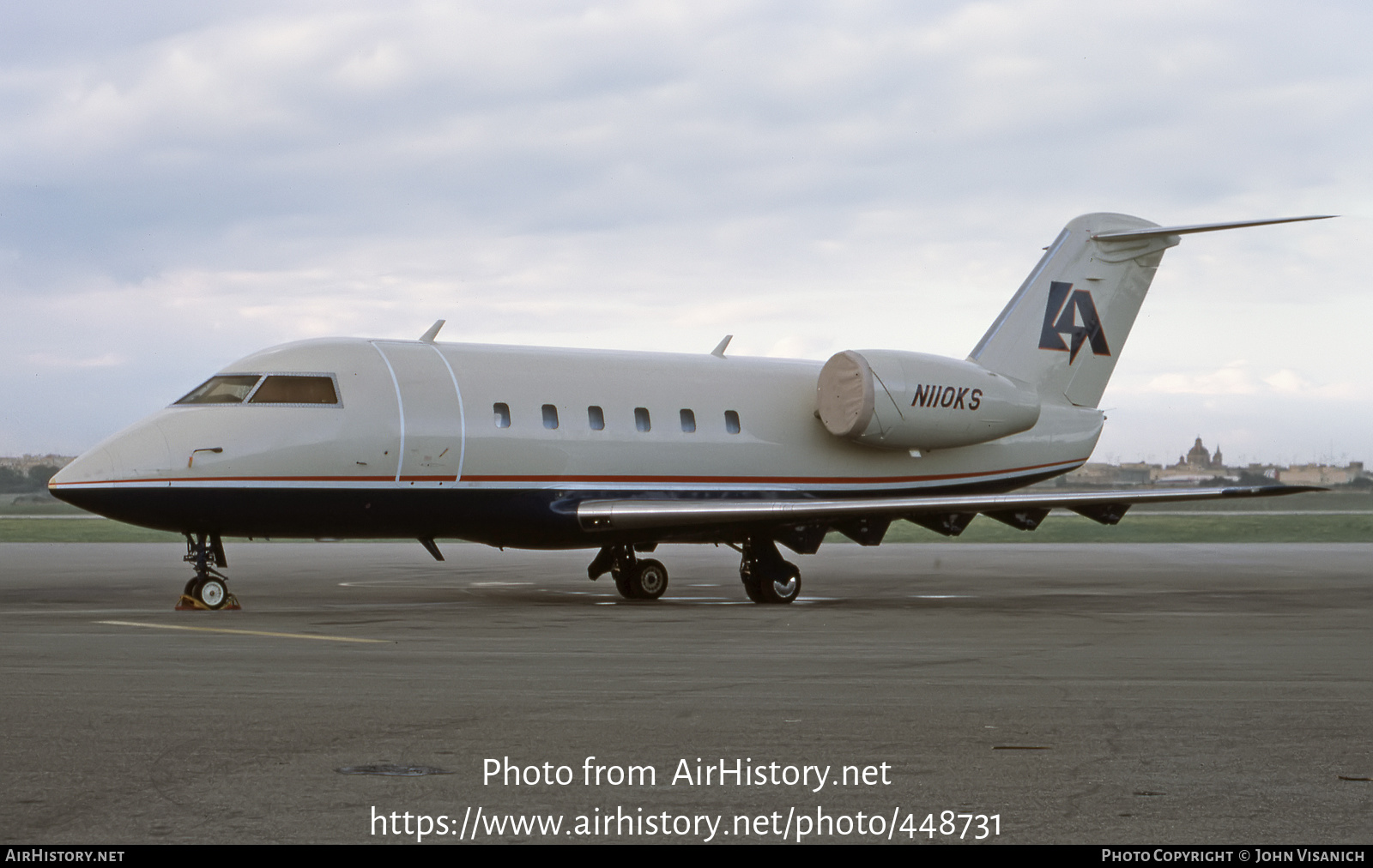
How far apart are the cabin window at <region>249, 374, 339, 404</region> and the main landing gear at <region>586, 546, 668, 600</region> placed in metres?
5.29

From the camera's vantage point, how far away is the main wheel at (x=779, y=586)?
2141 centimetres

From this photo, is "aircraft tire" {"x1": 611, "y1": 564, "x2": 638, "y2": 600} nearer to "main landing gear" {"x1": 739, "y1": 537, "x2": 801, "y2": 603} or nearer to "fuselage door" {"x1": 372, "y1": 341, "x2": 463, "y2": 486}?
"main landing gear" {"x1": 739, "y1": 537, "x2": 801, "y2": 603}

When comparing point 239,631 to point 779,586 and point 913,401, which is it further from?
point 913,401

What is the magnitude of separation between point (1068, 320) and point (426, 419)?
12.0 meters

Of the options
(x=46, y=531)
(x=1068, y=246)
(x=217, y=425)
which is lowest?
(x=46, y=531)

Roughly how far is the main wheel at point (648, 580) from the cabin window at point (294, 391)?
5.73m

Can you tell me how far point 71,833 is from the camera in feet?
19.1

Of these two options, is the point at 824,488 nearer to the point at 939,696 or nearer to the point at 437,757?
the point at 939,696

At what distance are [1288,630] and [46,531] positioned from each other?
152 ft

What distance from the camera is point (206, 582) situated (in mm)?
18375

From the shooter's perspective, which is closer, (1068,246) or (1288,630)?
(1288,630)

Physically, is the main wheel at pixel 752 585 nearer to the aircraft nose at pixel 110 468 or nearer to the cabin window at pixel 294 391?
the cabin window at pixel 294 391

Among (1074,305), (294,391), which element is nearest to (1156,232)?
(1074,305)

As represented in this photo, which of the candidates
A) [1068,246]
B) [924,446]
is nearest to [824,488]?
[924,446]
